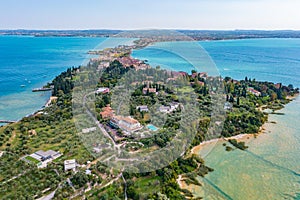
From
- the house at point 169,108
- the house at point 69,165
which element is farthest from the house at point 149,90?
the house at point 69,165

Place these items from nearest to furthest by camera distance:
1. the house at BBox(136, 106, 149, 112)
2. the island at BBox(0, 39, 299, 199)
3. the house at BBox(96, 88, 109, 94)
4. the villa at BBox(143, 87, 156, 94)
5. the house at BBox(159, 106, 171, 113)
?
the island at BBox(0, 39, 299, 199)
the house at BBox(159, 106, 171, 113)
the house at BBox(136, 106, 149, 112)
the villa at BBox(143, 87, 156, 94)
the house at BBox(96, 88, 109, 94)

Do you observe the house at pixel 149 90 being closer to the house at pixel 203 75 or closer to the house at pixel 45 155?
the house at pixel 203 75

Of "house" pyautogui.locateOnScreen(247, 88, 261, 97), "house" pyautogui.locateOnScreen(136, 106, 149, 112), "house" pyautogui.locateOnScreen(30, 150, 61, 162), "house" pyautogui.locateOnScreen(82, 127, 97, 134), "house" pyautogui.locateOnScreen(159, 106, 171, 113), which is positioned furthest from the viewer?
"house" pyautogui.locateOnScreen(247, 88, 261, 97)

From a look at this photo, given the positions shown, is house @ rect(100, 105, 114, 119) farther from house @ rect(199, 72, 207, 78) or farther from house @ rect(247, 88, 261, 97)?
house @ rect(247, 88, 261, 97)

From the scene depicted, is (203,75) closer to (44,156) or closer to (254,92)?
(254,92)

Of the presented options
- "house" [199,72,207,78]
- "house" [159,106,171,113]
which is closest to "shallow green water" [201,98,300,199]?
"house" [159,106,171,113]

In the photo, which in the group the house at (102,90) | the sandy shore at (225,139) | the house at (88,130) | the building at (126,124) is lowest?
the sandy shore at (225,139)

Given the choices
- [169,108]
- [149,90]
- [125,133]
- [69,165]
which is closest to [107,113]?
[125,133]

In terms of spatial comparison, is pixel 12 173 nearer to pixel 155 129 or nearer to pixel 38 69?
pixel 155 129

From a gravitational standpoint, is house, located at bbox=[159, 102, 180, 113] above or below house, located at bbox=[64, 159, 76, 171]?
above
